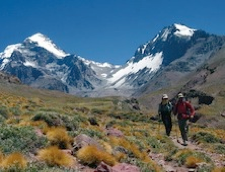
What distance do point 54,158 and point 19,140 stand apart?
229cm

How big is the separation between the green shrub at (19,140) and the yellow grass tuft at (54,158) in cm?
102

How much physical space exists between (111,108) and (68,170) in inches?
4353

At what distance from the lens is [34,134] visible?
15367mm

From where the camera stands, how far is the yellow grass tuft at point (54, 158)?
12.8 meters

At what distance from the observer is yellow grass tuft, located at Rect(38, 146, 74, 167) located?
505 inches

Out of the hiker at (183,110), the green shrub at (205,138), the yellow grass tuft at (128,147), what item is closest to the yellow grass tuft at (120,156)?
the yellow grass tuft at (128,147)

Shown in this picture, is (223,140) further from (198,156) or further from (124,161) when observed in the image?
(124,161)

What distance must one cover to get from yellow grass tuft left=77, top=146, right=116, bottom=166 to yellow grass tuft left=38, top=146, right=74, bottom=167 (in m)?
0.60

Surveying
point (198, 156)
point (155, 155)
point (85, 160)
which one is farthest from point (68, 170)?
point (155, 155)

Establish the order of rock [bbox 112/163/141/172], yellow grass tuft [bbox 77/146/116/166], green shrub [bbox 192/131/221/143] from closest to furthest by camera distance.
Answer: rock [bbox 112/163/141/172]
yellow grass tuft [bbox 77/146/116/166]
green shrub [bbox 192/131/221/143]

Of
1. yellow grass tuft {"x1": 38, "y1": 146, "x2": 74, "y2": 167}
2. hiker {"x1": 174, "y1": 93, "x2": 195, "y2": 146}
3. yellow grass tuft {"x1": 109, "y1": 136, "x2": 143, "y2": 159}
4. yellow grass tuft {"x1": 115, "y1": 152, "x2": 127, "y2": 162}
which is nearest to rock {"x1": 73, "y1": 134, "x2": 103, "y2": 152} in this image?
yellow grass tuft {"x1": 115, "y1": 152, "x2": 127, "y2": 162}

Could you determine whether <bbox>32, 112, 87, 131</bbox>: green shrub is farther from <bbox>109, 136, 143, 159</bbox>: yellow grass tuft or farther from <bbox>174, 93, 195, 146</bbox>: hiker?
<bbox>174, 93, 195, 146</bbox>: hiker

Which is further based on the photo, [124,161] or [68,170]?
[124,161]

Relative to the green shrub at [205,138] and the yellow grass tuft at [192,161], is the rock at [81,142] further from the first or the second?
the green shrub at [205,138]
